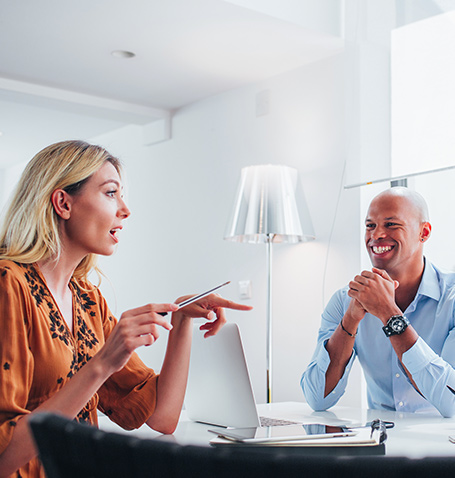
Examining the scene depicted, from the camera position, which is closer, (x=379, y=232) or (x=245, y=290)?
(x=379, y=232)

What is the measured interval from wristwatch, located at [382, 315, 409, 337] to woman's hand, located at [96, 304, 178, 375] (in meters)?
0.92

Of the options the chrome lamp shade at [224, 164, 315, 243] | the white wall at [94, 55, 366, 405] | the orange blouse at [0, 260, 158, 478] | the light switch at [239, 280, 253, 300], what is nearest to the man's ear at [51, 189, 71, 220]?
the orange blouse at [0, 260, 158, 478]

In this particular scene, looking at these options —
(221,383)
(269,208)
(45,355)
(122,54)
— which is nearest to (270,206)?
(269,208)

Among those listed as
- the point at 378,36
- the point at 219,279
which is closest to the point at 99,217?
the point at 378,36

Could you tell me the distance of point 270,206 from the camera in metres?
2.73

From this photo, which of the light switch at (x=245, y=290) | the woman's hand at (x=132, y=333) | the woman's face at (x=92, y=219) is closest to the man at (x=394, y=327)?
the woman's face at (x=92, y=219)

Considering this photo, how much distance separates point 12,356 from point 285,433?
49 centimetres

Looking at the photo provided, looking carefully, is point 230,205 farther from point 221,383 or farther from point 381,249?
point 221,383

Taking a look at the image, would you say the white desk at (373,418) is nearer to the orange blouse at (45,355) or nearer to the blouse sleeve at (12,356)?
the orange blouse at (45,355)

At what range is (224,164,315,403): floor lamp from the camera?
107 inches

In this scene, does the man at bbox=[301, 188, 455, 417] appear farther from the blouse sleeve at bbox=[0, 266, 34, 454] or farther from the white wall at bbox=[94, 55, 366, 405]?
the blouse sleeve at bbox=[0, 266, 34, 454]

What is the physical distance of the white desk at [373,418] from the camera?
1256mm

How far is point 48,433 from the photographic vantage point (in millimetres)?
406

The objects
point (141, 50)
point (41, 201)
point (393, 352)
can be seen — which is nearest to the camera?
point (41, 201)
